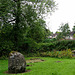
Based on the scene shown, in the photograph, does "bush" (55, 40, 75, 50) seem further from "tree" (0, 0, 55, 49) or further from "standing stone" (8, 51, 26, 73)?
"standing stone" (8, 51, 26, 73)

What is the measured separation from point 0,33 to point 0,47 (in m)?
2.41

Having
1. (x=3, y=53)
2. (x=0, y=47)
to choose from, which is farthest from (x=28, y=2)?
(x=3, y=53)

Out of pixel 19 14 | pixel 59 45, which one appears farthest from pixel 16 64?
pixel 59 45

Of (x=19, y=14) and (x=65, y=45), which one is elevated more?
(x=19, y=14)

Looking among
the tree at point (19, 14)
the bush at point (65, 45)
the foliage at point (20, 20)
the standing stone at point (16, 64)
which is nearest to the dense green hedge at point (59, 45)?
the bush at point (65, 45)

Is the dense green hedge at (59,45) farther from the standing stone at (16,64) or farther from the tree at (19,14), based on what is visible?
the standing stone at (16,64)

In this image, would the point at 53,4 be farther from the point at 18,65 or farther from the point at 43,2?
the point at 18,65

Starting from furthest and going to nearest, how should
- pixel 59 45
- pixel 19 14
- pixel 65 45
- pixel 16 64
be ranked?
pixel 59 45
pixel 65 45
pixel 19 14
pixel 16 64

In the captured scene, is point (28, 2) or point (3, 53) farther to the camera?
point (3, 53)

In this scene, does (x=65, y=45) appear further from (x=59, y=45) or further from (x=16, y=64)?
(x=16, y=64)

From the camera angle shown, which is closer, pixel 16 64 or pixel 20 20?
pixel 16 64

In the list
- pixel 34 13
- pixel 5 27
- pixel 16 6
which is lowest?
pixel 5 27

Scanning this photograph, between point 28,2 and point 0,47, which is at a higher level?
point 28,2

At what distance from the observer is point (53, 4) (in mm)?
20047
